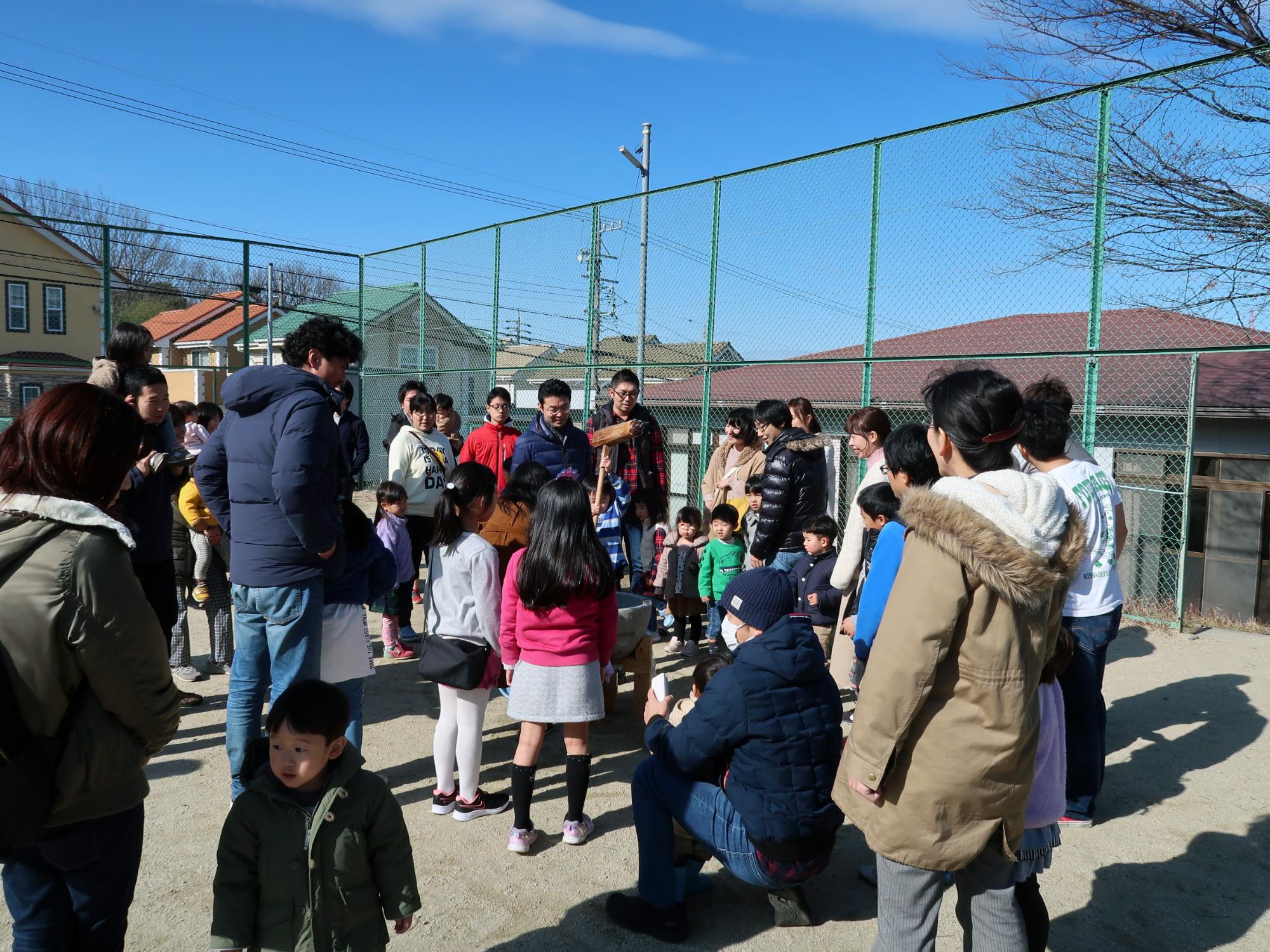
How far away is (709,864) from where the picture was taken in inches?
131

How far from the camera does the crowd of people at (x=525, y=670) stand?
1829 millimetres

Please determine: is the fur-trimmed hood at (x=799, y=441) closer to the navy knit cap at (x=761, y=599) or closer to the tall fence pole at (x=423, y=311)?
the navy knit cap at (x=761, y=599)

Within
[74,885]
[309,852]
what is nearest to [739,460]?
[309,852]

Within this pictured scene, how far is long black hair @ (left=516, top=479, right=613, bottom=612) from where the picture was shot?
3.33 m

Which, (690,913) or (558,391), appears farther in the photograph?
(558,391)

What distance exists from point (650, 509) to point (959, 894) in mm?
4240

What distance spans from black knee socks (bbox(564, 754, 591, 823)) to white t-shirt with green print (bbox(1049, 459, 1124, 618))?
2054 millimetres

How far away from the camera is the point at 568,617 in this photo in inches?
134

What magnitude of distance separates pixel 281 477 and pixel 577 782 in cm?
163

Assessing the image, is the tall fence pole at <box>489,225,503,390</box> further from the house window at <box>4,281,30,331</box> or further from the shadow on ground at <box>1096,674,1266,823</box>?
the house window at <box>4,281,30,331</box>

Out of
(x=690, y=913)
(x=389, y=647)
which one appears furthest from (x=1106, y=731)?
(x=389, y=647)

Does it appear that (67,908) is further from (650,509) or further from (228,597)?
(650,509)

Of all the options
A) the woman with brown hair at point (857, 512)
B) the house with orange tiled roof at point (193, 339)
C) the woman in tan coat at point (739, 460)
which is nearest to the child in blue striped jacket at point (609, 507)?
the woman in tan coat at point (739, 460)

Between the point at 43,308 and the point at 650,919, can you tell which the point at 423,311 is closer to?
the point at 650,919
